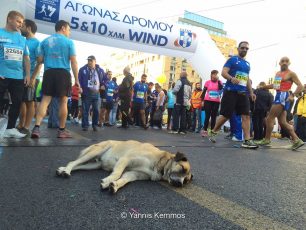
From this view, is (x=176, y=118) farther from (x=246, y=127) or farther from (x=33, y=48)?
(x=33, y=48)

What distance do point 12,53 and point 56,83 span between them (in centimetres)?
90

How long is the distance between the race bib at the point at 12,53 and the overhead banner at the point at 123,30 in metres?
4.39

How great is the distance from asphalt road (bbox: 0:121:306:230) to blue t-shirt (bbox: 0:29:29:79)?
5.56 feet

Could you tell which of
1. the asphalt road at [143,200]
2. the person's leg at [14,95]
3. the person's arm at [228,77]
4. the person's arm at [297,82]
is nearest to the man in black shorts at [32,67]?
the person's leg at [14,95]

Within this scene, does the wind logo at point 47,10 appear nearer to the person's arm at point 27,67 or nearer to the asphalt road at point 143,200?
the person's arm at point 27,67

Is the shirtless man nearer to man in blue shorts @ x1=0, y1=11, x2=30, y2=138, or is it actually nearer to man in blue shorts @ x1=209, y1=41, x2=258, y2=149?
man in blue shorts @ x1=209, y1=41, x2=258, y2=149

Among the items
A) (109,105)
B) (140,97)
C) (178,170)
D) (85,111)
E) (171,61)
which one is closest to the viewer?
(178,170)

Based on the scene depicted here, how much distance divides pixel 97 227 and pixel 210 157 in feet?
11.5

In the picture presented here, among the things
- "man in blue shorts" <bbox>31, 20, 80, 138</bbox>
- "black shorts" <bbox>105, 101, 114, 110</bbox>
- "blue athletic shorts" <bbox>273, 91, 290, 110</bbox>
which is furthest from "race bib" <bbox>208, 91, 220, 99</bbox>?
"man in blue shorts" <bbox>31, 20, 80, 138</bbox>

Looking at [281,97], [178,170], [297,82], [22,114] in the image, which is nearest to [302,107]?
[297,82]

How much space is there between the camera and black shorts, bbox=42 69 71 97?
6.04 metres

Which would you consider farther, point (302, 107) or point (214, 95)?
point (302, 107)

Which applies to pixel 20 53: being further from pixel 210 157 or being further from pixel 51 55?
pixel 210 157

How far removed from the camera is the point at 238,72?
7336 mm
